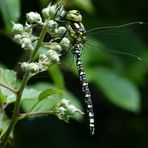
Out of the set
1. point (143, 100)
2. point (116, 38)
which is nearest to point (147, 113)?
point (143, 100)

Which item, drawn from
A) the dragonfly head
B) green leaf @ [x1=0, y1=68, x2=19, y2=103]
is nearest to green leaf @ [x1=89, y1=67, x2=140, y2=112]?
the dragonfly head

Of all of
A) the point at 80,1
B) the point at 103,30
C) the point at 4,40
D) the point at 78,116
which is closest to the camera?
the point at 103,30

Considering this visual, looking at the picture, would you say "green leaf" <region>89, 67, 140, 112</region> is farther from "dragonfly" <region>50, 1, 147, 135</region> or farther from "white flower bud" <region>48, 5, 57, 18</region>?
"white flower bud" <region>48, 5, 57, 18</region>

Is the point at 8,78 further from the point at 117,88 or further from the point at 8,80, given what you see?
the point at 117,88

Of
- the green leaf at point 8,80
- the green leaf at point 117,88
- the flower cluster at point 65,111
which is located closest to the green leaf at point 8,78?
the green leaf at point 8,80

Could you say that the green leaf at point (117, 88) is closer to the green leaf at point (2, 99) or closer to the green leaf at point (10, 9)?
the green leaf at point (10, 9)

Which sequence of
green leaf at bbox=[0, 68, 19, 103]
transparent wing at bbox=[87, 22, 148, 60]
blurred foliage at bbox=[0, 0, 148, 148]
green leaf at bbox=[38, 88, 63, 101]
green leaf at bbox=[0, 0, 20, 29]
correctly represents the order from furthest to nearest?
blurred foliage at bbox=[0, 0, 148, 148], transparent wing at bbox=[87, 22, 148, 60], green leaf at bbox=[0, 0, 20, 29], green leaf at bbox=[0, 68, 19, 103], green leaf at bbox=[38, 88, 63, 101]

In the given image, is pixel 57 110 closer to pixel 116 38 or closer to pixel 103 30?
pixel 103 30

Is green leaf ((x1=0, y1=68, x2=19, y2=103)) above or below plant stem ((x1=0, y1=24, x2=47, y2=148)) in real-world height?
above
